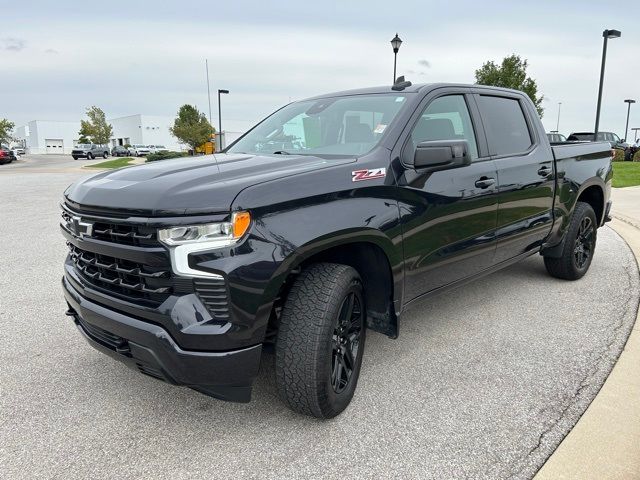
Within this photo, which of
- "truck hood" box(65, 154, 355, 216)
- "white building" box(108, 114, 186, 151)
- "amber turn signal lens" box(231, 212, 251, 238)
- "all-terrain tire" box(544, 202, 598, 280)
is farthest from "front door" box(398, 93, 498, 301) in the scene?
"white building" box(108, 114, 186, 151)

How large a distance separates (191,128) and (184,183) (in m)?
51.7

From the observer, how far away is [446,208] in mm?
3211

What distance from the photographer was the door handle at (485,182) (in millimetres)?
3518

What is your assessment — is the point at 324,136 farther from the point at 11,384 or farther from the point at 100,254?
the point at 11,384

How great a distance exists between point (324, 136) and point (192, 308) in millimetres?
1667

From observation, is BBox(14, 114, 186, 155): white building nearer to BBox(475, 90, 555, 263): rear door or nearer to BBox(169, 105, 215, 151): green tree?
BBox(169, 105, 215, 151): green tree

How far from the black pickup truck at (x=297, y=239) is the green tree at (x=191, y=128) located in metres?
49.0

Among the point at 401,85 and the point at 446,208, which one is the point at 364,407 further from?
the point at 401,85

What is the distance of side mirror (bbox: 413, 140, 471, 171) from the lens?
2801 mm

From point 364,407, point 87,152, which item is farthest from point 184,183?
point 87,152

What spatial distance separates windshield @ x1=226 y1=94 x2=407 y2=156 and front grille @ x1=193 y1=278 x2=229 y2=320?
4.13 ft

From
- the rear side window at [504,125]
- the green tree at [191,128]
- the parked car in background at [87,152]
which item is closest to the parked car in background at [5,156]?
the parked car in background at [87,152]

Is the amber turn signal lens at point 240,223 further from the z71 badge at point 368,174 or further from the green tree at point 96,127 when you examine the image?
the green tree at point 96,127

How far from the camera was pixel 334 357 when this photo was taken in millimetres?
2680
